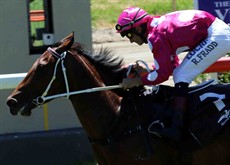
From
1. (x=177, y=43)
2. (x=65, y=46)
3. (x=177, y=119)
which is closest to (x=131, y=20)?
(x=177, y=43)

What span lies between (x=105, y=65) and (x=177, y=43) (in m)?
0.71

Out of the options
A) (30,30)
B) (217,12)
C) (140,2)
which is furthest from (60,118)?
(140,2)

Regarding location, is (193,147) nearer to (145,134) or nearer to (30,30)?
(145,134)

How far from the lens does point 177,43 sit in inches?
222

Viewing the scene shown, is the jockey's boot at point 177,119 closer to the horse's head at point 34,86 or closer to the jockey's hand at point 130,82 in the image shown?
the jockey's hand at point 130,82

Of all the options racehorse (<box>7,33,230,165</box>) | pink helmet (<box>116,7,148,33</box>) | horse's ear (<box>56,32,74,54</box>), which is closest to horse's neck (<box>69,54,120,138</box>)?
racehorse (<box>7,33,230,165</box>)

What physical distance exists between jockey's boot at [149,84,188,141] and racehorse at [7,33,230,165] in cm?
12

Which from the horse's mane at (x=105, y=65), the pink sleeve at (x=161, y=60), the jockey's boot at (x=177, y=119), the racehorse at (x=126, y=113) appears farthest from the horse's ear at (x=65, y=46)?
the jockey's boot at (x=177, y=119)

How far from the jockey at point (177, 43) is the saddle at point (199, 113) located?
127 millimetres

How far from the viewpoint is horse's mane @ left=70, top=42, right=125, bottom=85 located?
19.6 feet

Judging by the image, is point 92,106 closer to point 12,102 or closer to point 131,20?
point 12,102

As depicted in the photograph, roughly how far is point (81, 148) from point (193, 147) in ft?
10.2

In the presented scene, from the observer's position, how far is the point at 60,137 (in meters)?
8.55

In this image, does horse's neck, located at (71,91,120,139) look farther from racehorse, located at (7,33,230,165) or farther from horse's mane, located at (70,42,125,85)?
horse's mane, located at (70,42,125,85)
